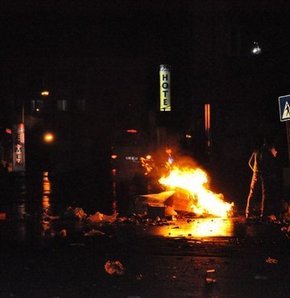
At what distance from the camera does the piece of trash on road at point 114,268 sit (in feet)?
27.1

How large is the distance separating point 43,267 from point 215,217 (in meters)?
6.60

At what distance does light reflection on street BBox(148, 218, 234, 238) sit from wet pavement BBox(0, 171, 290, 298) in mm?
19

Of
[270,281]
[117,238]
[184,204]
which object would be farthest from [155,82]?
[270,281]

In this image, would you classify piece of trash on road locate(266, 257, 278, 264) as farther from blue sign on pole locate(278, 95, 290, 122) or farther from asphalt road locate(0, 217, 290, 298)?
blue sign on pole locate(278, 95, 290, 122)

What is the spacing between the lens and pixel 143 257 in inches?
372

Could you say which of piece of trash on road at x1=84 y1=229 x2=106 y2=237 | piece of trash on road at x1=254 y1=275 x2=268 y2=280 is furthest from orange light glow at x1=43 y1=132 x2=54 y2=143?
piece of trash on road at x1=254 y1=275 x2=268 y2=280

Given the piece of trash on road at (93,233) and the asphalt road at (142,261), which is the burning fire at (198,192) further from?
the piece of trash on road at (93,233)

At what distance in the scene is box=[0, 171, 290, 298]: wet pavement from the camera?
24.6 feet

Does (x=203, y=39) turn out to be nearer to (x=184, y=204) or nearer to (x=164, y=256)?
(x=184, y=204)

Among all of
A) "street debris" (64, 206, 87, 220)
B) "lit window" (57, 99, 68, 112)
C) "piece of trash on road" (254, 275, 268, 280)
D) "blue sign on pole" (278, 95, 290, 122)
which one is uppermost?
"lit window" (57, 99, 68, 112)

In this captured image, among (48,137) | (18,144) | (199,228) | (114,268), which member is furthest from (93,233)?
(48,137)

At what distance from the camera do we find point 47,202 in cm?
2069

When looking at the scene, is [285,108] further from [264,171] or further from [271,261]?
[271,261]

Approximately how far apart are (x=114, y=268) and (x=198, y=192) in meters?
7.43
